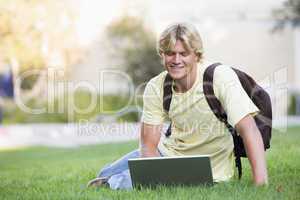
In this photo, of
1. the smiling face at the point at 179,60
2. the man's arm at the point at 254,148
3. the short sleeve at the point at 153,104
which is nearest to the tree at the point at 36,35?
the short sleeve at the point at 153,104

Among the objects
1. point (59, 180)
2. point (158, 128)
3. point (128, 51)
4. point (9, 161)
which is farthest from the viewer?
point (128, 51)

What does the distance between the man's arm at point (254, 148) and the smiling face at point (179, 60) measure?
15.6 inches

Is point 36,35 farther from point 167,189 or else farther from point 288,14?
point 167,189

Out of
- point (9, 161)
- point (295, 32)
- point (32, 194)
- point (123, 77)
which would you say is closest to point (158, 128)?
point (32, 194)

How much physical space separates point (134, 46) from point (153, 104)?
13.7 m

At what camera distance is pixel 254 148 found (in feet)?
10.7

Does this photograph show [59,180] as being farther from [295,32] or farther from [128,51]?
[128,51]

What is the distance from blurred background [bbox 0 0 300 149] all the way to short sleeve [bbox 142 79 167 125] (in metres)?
9.58

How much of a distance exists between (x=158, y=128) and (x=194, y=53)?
0.49m

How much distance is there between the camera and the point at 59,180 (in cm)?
426

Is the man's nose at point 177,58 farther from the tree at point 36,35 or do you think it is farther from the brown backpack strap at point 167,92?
the tree at point 36,35

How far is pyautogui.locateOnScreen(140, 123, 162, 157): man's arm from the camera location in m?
3.64

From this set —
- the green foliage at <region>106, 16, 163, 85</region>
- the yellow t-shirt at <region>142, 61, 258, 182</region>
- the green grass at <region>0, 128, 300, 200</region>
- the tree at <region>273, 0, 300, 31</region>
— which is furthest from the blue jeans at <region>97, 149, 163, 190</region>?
the green foliage at <region>106, 16, 163, 85</region>

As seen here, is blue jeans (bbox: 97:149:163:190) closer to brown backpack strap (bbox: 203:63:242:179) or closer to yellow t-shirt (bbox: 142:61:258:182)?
yellow t-shirt (bbox: 142:61:258:182)
